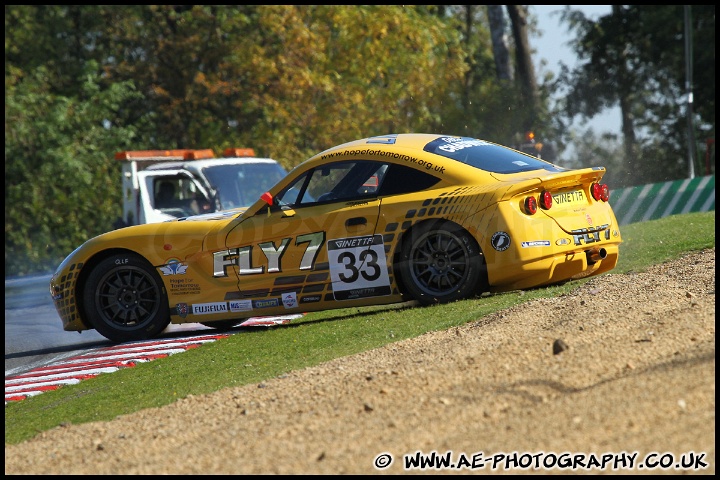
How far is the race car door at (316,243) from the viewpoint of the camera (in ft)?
30.7

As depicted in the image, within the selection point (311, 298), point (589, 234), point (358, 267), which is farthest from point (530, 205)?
point (311, 298)

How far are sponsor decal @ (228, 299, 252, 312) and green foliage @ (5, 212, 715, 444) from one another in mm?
246

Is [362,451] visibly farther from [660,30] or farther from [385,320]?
[660,30]

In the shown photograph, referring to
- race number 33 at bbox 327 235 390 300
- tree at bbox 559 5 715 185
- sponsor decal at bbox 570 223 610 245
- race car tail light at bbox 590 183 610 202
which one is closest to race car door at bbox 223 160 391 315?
race number 33 at bbox 327 235 390 300

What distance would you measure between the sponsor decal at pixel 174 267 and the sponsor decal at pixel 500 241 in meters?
3.04

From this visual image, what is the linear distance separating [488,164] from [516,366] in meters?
3.67

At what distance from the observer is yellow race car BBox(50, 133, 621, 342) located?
29.4 feet

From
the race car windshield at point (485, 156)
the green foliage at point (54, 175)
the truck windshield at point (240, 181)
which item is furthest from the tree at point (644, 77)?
the race car windshield at point (485, 156)

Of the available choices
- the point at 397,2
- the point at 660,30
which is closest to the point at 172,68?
the point at 397,2

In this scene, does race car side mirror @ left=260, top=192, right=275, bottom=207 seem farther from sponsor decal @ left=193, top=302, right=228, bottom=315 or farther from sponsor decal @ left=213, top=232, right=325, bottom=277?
sponsor decal @ left=193, top=302, right=228, bottom=315

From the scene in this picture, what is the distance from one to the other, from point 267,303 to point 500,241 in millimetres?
2320

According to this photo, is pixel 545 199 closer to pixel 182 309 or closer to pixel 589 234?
pixel 589 234

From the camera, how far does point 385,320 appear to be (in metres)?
9.08

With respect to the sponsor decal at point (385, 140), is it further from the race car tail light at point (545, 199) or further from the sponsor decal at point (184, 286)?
the sponsor decal at point (184, 286)
